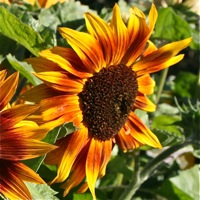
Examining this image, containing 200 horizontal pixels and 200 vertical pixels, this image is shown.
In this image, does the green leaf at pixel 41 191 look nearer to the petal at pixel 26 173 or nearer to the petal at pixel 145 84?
the petal at pixel 26 173

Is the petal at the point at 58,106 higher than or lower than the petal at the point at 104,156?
higher

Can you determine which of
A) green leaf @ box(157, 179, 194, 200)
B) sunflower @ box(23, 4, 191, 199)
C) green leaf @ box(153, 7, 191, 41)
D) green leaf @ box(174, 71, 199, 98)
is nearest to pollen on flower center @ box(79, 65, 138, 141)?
sunflower @ box(23, 4, 191, 199)

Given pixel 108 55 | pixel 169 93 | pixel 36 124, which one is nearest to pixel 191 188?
pixel 169 93

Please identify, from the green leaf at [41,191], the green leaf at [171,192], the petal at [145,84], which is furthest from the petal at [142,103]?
the green leaf at [171,192]

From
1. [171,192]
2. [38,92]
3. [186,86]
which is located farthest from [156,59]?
[186,86]

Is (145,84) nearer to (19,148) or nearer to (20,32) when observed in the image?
(20,32)

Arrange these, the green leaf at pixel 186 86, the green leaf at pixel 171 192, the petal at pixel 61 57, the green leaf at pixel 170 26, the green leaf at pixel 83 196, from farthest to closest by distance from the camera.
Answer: the green leaf at pixel 186 86 → the green leaf at pixel 171 192 → the green leaf at pixel 170 26 → the green leaf at pixel 83 196 → the petal at pixel 61 57
